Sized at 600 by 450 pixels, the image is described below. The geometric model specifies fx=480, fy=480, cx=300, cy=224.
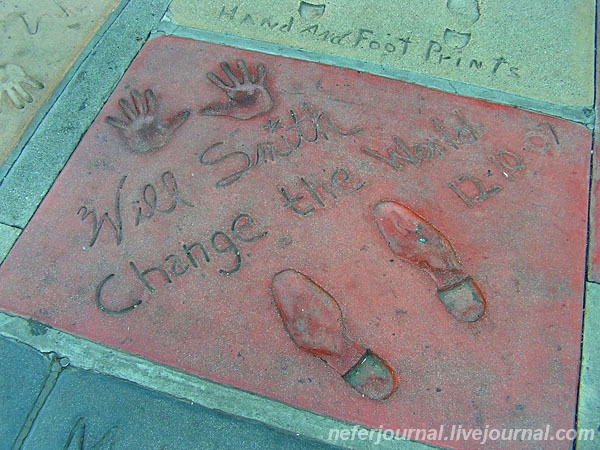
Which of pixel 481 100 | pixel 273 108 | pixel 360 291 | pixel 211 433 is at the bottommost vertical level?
pixel 211 433

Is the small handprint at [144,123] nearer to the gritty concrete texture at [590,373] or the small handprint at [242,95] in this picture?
the small handprint at [242,95]

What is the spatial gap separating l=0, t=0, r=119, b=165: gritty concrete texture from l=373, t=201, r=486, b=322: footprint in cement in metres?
1.51

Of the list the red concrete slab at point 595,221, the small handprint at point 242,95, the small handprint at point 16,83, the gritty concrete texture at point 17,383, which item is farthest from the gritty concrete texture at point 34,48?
the red concrete slab at point 595,221

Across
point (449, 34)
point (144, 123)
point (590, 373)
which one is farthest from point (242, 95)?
point (590, 373)

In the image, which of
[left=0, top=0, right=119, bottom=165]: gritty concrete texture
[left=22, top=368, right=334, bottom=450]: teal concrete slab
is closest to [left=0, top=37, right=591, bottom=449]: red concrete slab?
[left=22, top=368, right=334, bottom=450]: teal concrete slab

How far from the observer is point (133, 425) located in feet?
5.00

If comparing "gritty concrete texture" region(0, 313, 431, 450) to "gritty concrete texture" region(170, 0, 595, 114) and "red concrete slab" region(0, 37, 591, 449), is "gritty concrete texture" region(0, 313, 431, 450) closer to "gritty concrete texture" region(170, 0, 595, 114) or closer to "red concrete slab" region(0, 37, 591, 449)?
"red concrete slab" region(0, 37, 591, 449)

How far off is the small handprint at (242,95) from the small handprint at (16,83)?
2.51ft

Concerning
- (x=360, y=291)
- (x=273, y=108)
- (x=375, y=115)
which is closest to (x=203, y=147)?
(x=273, y=108)

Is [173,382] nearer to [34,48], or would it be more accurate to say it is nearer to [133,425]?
[133,425]

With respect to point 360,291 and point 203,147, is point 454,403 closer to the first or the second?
point 360,291

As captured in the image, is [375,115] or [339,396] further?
[375,115]

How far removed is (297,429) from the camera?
4.94ft

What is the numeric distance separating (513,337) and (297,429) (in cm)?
77
